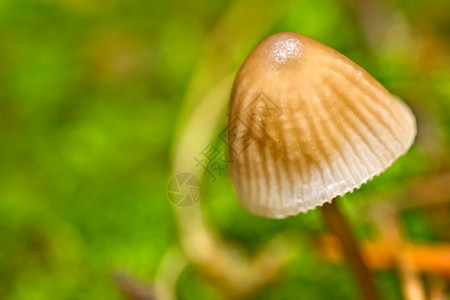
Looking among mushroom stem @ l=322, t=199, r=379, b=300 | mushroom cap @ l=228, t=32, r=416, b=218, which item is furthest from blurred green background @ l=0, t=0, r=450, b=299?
mushroom cap @ l=228, t=32, r=416, b=218

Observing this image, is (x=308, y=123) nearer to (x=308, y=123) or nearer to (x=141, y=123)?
A: (x=308, y=123)

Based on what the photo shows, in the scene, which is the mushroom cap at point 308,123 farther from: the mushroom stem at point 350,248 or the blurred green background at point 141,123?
the blurred green background at point 141,123

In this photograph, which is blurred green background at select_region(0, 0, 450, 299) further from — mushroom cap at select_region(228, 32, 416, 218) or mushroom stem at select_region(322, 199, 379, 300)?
mushroom cap at select_region(228, 32, 416, 218)

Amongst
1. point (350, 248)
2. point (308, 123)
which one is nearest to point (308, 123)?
point (308, 123)

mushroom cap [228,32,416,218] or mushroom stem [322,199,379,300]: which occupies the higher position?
mushroom cap [228,32,416,218]

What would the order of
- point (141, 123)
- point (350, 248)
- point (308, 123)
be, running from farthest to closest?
point (141, 123) → point (350, 248) → point (308, 123)
